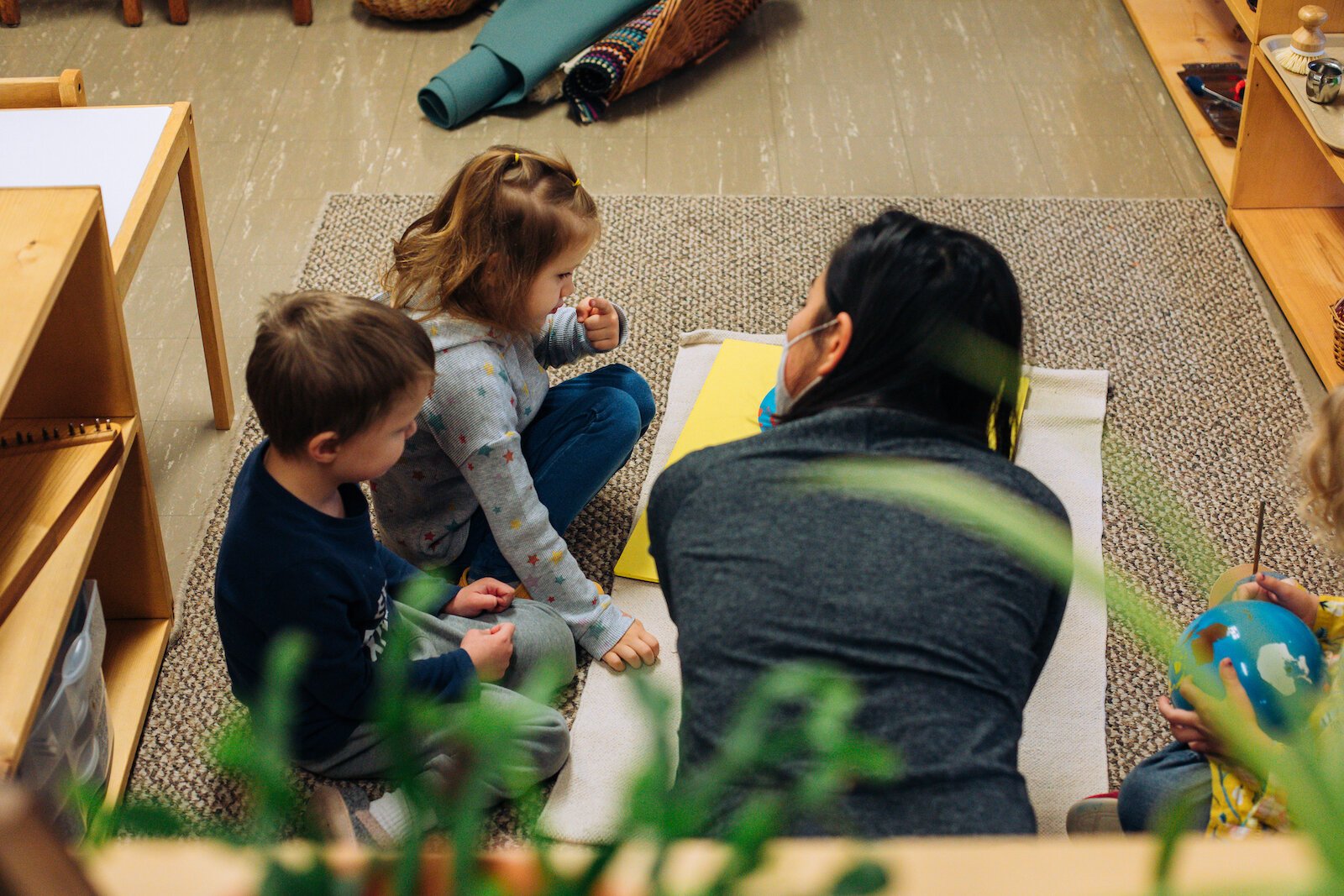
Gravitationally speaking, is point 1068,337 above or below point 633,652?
above

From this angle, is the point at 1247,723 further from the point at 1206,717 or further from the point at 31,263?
the point at 31,263

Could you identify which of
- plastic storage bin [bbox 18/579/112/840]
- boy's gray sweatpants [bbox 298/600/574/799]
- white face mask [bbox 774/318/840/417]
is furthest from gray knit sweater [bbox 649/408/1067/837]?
plastic storage bin [bbox 18/579/112/840]

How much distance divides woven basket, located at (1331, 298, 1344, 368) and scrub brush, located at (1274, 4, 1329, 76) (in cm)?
Result: 44

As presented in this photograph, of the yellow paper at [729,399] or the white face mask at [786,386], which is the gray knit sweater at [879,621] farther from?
the yellow paper at [729,399]

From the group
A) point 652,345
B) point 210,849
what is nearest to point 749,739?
point 210,849

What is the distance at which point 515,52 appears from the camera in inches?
97.9

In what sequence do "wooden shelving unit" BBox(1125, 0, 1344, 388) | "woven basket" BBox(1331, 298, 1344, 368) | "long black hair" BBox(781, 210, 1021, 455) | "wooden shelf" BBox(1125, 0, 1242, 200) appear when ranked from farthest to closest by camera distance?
"wooden shelf" BBox(1125, 0, 1242, 200)
"wooden shelving unit" BBox(1125, 0, 1344, 388)
"woven basket" BBox(1331, 298, 1344, 368)
"long black hair" BBox(781, 210, 1021, 455)

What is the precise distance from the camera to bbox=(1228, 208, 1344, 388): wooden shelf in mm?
1906

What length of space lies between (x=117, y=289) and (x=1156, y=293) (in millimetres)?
1609

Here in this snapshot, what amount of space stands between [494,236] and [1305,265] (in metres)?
1.49

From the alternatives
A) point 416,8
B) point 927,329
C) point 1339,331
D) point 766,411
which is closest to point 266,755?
point 927,329

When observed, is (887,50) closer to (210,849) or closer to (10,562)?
(10,562)

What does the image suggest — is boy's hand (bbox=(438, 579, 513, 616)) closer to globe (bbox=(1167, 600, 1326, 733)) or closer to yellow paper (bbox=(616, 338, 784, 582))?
yellow paper (bbox=(616, 338, 784, 582))

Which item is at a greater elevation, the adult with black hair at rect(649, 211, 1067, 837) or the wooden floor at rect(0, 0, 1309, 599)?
the adult with black hair at rect(649, 211, 1067, 837)
